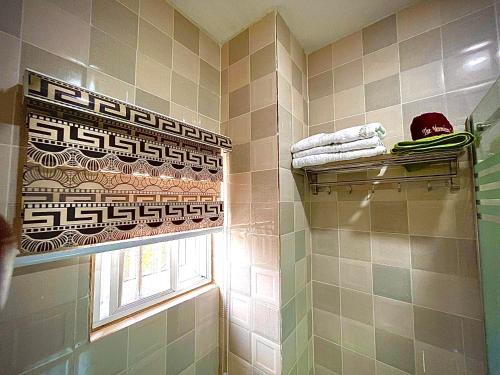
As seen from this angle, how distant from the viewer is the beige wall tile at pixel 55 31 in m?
0.60

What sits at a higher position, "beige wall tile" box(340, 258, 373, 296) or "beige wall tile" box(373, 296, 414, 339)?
"beige wall tile" box(340, 258, 373, 296)

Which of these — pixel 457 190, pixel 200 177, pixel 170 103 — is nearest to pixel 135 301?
pixel 200 177

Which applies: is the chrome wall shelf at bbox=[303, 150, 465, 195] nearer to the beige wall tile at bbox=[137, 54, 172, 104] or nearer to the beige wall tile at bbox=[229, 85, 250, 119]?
the beige wall tile at bbox=[229, 85, 250, 119]

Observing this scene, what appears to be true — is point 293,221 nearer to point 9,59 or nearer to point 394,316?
point 394,316

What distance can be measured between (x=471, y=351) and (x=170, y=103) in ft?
5.23

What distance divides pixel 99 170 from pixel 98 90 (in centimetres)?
30

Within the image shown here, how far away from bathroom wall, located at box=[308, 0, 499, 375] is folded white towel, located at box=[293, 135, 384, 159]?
0.88 ft

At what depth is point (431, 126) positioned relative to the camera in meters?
0.77

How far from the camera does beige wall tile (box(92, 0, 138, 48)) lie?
0.74m

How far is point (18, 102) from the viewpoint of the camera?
1.90 ft

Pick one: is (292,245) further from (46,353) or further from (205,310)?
(46,353)

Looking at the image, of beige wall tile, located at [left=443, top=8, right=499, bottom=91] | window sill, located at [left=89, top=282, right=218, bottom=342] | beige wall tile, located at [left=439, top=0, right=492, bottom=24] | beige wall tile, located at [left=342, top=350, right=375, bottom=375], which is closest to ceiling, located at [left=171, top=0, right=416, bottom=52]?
beige wall tile, located at [left=439, top=0, right=492, bottom=24]

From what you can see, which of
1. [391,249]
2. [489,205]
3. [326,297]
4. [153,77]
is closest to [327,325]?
[326,297]

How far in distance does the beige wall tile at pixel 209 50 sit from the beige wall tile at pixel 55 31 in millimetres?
541
